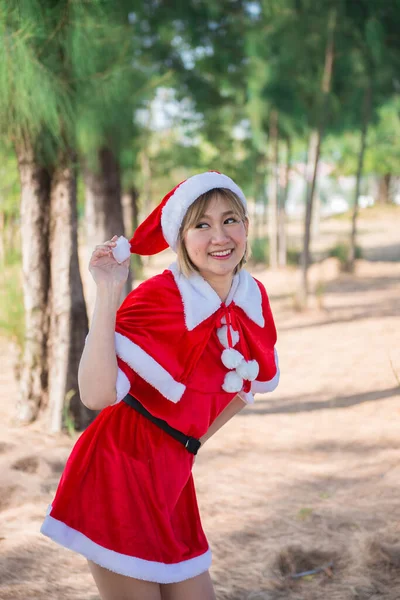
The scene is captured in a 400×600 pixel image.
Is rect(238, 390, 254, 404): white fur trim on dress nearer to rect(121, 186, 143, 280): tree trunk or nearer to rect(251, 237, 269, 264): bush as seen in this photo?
rect(121, 186, 143, 280): tree trunk

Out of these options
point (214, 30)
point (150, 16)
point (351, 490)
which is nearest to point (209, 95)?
point (214, 30)

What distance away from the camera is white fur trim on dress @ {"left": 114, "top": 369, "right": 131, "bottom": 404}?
160cm

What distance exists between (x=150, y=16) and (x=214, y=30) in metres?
1.26

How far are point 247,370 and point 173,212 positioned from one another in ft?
1.47

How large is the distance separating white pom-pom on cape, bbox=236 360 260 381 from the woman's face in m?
0.24

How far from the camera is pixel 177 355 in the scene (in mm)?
1729

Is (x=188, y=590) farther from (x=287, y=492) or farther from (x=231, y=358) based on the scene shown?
(x=287, y=492)

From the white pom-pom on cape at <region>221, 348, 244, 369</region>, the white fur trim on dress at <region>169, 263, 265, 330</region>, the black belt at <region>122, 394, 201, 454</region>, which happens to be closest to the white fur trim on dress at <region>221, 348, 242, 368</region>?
the white pom-pom on cape at <region>221, 348, 244, 369</region>

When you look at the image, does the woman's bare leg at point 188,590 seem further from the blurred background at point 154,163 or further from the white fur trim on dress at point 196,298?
the blurred background at point 154,163

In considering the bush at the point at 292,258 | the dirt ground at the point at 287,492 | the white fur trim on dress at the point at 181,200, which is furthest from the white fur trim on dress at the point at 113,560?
the bush at the point at 292,258

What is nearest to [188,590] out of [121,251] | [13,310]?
[121,251]

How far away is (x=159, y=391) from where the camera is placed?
1.70m

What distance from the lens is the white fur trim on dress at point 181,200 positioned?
1.80 meters

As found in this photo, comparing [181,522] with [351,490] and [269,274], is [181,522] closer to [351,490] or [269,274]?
[351,490]
